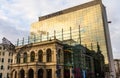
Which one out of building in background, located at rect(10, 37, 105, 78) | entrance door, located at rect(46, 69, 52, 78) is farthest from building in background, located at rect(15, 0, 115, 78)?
entrance door, located at rect(46, 69, 52, 78)

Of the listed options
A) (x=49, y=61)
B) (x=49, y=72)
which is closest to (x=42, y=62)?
(x=49, y=61)

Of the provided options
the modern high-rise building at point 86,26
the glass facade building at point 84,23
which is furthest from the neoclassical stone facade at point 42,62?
the glass facade building at point 84,23

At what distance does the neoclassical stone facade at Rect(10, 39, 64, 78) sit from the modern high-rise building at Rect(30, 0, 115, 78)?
20507 mm

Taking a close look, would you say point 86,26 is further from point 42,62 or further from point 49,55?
point 42,62

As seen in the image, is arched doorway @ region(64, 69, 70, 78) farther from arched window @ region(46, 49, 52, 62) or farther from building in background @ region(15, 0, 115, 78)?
building in background @ region(15, 0, 115, 78)

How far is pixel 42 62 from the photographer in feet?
139

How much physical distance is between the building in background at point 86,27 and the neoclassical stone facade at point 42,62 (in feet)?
45.8

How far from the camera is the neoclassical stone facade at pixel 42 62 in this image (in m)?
41.1

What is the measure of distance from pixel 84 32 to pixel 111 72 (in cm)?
2096

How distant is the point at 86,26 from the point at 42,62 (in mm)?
35896

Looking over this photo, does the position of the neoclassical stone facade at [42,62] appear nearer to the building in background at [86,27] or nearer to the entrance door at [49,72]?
the entrance door at [49,72]

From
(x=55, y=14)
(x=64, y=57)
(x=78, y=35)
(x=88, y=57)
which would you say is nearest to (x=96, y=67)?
(x=88, y=57)

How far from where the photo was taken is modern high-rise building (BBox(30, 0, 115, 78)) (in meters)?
67.3

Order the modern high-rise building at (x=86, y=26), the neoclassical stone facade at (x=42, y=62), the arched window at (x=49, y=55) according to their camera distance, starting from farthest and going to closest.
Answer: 1. the modern high-rise building at (x=86, y=26)
2. the arched window at (x=49, y=55)
3. the neoclassical stone facade at (x=42, y=62)
